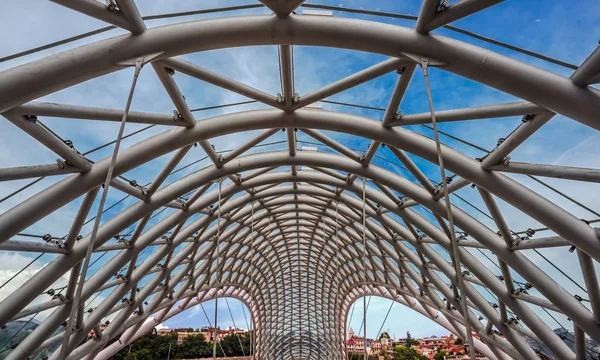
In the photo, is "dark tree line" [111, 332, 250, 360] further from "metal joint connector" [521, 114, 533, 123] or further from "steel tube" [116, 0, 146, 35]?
"metal joint connector" [521, 114, 533, 123]

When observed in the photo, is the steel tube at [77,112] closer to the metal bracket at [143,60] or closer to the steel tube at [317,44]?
the steel tube at [317,44]

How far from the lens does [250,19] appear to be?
10844 mm

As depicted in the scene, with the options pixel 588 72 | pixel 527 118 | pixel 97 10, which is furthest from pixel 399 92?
pixel 97 10

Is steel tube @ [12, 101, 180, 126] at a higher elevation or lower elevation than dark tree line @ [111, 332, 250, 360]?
higher

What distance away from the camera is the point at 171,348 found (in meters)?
67.5

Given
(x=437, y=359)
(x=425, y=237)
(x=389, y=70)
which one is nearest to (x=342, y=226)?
(x=425, y=237)

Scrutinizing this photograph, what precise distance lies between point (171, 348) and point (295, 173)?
57.4 m

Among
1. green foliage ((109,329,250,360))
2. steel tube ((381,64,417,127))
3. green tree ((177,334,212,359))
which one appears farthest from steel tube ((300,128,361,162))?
green tree ((177,334,212,359))

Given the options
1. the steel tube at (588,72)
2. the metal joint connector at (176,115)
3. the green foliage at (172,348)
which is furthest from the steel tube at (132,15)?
the green foliage at (172,348)

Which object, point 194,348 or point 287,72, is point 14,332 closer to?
point 287,72

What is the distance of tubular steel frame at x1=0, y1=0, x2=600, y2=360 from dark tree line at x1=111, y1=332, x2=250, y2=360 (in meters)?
34.6

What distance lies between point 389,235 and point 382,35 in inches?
819

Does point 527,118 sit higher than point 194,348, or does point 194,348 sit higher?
point 527,118

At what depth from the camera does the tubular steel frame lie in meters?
9.90
